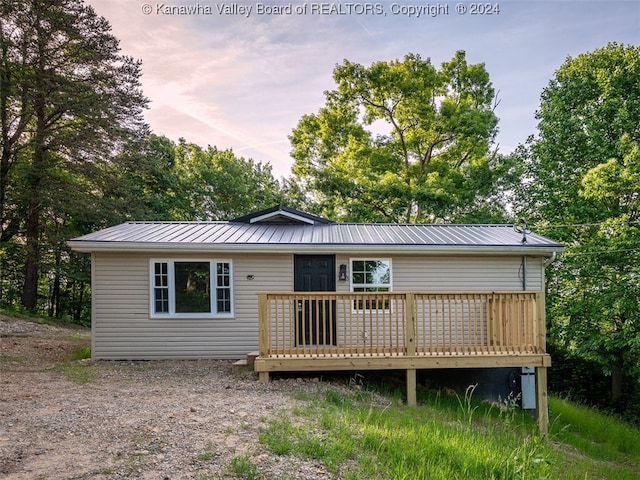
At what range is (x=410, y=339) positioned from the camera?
6.35 m

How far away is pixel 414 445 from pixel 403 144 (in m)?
17.6

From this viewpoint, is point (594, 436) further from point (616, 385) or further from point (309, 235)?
point (309, 235)

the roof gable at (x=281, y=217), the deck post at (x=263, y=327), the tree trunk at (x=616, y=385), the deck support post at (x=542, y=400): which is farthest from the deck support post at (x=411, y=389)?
the tree trunk at (x=616, y=385)

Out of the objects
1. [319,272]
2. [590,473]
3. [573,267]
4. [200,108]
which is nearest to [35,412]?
[319,272]

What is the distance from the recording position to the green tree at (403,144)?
57.3 feet

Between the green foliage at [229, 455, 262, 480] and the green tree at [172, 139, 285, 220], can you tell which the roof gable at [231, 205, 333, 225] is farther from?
the green tree at [172, 139, 285, 220]

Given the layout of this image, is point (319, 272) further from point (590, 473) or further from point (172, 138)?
point (172, 138)

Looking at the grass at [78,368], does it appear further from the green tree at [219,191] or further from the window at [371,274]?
the green tree at [219,191]

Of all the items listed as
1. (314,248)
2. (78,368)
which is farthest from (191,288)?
(314,248)

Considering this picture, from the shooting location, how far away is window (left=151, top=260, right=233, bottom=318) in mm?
7891

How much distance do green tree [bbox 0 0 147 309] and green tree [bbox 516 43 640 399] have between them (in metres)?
16.9

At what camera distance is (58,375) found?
6.50 meters

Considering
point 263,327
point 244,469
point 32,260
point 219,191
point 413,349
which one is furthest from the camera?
point 219,191

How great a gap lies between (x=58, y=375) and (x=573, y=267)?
14326mm
